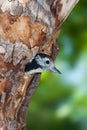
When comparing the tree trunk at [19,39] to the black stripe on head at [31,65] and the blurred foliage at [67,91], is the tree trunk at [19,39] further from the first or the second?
the blurred foliage at [67,91]

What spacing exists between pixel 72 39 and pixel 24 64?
5.09 ft

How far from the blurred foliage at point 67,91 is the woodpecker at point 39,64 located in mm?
1284

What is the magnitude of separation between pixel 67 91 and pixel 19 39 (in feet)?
5.50

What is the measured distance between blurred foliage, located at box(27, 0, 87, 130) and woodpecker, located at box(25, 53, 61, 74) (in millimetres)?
1284

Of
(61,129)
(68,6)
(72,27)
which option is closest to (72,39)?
(72,27)

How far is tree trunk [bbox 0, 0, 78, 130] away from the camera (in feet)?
5.69

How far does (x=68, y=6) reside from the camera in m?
1.84

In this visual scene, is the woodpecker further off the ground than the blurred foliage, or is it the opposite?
the woodpecker

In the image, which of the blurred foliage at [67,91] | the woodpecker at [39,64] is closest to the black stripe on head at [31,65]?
the woodpecker at [39,64]

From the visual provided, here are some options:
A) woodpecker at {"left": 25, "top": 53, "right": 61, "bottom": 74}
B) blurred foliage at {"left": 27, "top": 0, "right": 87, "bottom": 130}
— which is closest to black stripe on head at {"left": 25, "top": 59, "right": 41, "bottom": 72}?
woodpecker at {"left": 25, "top": 53, "right": 61, "bottom": 74}

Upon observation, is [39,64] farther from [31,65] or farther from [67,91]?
[67,91]

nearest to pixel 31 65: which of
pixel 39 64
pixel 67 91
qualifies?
pixel 39 64

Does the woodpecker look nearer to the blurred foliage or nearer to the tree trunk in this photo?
the tree trunk

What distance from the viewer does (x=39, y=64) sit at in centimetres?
180
